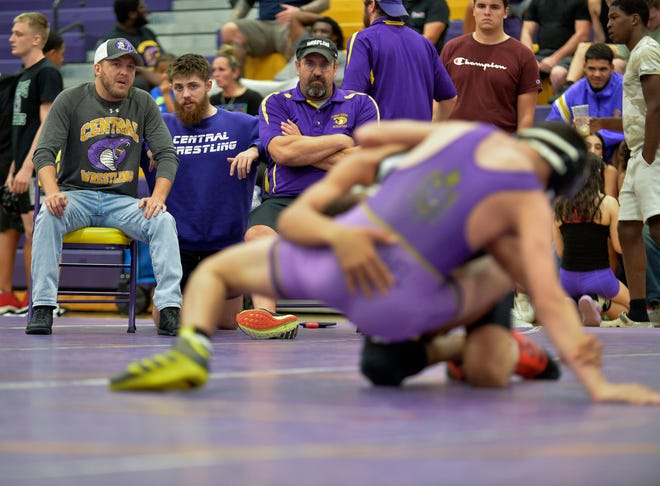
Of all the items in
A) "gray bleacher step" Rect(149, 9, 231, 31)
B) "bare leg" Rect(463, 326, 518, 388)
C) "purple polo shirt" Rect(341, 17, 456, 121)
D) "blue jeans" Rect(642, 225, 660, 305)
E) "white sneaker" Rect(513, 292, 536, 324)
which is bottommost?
"white sneaker" Rect(513, 292, 536, 324)

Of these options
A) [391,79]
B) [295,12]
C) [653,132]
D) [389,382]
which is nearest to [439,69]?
[391,79]

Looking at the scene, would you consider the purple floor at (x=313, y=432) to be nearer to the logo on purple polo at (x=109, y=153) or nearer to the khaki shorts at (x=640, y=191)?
the logo on purple polo at (x=109, y=153)

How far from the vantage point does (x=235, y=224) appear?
271 inches

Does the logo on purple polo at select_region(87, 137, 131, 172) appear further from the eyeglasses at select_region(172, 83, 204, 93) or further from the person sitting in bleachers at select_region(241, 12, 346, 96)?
the person sitting in bleachers at select_region(241, 12, 346, 96)

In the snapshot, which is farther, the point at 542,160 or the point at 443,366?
the point at 443,366

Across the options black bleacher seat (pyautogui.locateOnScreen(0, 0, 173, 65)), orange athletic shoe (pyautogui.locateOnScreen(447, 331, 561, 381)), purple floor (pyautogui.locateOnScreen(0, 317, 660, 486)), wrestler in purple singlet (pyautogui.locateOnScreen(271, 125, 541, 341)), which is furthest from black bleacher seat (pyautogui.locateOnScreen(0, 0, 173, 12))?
wrestler in purple singlet (pyautogui.locateOnScreen(271, 125, 541, 341))

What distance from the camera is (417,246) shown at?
3.12 m

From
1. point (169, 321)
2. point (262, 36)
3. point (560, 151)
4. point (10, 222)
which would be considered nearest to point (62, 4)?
point (262, 36)

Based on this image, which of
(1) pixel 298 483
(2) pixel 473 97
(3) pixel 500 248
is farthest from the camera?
(2) pixel 473 97

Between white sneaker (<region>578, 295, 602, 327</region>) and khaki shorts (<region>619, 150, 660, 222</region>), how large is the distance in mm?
599

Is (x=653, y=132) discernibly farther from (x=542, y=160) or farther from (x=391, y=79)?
(x=542, y=160)

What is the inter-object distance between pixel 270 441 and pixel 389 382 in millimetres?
1047

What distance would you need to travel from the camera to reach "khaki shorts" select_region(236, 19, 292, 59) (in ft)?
35.9

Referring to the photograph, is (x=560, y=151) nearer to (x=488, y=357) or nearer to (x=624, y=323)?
(x=488, y=357)
